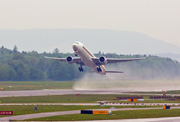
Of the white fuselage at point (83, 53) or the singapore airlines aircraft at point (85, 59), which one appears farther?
the singapore airlines aircraft at point (85, 59)

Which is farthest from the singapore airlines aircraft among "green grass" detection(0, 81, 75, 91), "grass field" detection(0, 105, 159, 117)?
"green grass" detection(0, 81, 75, 91)

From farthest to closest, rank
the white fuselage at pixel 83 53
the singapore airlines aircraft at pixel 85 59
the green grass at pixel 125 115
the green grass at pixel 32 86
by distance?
the green grass at pixel 32 86
the singapore airlines aircraft at pixel 85 59
the white fuselage at pixel 83 53
the green grass at pixel 125 115

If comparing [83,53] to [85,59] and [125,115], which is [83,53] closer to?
[85,59]

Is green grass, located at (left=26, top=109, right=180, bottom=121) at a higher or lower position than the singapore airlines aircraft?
lower

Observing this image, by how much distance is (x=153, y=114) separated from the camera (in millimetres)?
61469

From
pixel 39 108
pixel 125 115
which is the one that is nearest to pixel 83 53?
pixel 39 108

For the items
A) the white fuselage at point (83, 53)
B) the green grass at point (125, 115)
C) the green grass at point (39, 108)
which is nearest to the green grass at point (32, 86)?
the white fuselage at point (83, 53)

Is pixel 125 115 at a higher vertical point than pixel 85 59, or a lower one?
lower

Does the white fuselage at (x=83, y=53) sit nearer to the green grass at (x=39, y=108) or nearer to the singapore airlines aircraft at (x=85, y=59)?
the singapore airlines aircraft at (x=85, y=59)

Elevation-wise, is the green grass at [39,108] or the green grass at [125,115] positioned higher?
the green grass at [39,108]

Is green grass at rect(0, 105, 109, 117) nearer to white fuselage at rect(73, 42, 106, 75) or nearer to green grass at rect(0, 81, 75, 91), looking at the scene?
white fuselage at rect(73, 42, 106, 75)

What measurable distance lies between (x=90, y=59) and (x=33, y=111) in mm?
36894

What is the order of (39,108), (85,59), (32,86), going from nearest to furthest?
(39,108) < (85,59) < (32,86)

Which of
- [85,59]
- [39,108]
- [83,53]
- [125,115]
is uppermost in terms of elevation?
[83,53]
